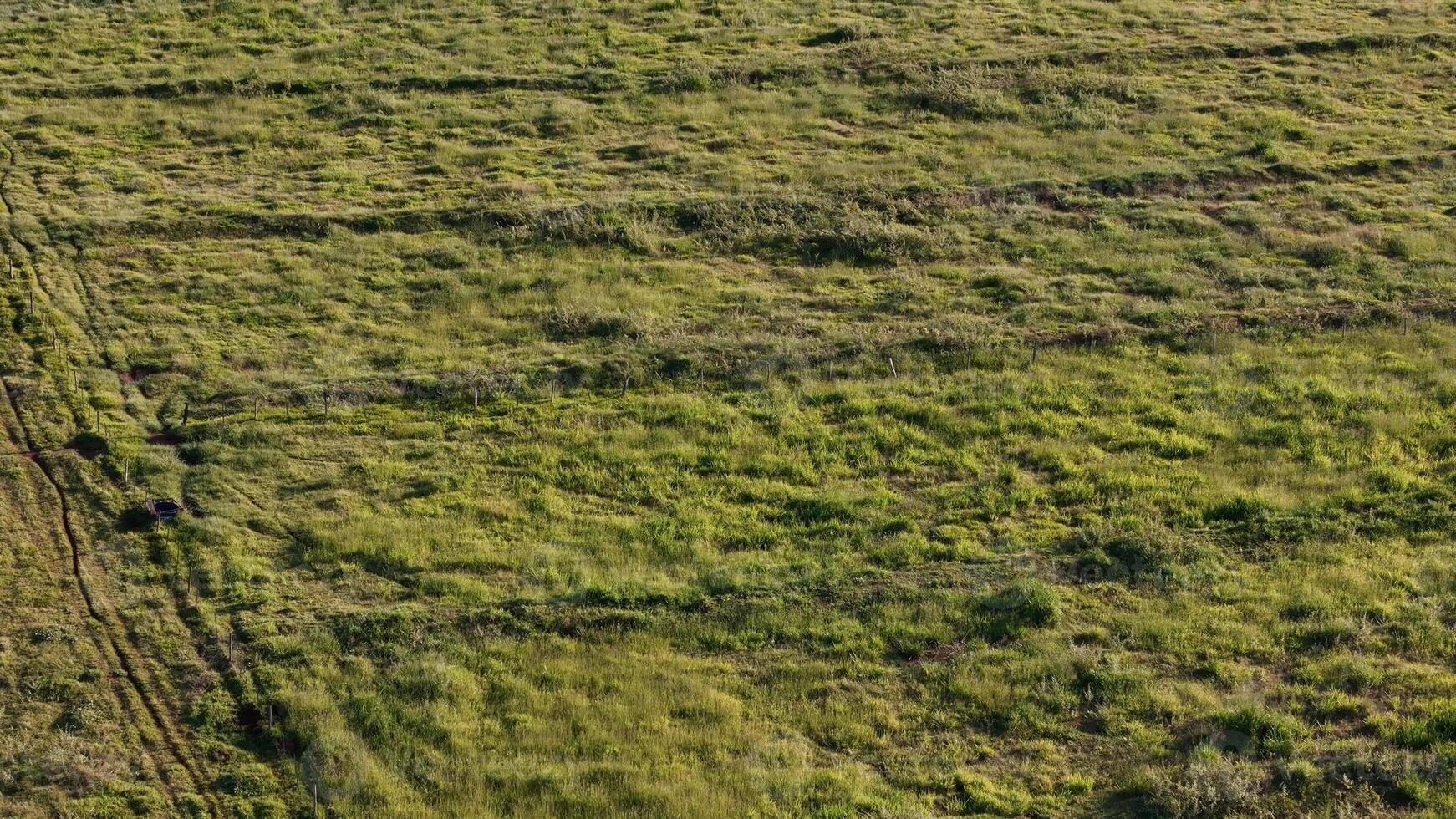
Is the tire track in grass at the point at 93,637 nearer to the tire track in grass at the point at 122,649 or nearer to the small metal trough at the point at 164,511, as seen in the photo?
the tire track in grass at the point at 122,649

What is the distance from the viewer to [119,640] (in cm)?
2177

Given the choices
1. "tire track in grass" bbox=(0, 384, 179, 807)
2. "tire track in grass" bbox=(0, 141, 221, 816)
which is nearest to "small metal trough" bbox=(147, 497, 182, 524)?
"tire track in grass" bbox=(0, 141, 221, 816)

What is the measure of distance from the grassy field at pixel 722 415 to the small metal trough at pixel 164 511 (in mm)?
222

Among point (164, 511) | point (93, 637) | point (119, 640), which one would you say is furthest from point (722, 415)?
point (93, 637)

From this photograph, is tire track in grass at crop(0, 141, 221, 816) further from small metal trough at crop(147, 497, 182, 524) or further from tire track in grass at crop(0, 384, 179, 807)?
small metal trough at crop(147, 497, 182, 524)

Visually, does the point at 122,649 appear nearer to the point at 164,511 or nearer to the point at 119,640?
the point at 119,640

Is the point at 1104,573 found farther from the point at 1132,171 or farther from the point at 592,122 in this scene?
the point at 592,122

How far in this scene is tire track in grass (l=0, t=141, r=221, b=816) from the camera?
1962 cm

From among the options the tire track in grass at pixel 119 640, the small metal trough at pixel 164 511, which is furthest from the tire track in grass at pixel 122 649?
the small metal trough at pixel 164 511

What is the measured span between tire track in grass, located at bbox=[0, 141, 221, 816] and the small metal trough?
1225 millimetres

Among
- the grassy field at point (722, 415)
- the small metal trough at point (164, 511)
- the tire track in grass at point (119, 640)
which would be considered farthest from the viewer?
the small metal trough at point (164, 511)

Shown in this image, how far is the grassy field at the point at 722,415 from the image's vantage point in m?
20.4

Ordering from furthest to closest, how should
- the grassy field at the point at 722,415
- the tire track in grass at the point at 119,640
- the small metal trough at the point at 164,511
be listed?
the small metal trough at the point at 164,511 → the grassy field at the point at 722,415 → the tire track in grass at the point at 119,640

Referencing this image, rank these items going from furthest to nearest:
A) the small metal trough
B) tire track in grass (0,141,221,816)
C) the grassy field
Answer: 1. the small metal trough
2. the grassy field
3. tire track in grass (0,141,221,816)
